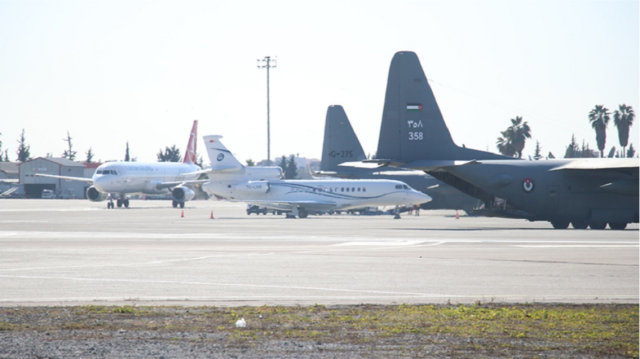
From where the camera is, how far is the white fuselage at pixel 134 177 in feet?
225

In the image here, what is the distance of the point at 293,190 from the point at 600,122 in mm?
52989

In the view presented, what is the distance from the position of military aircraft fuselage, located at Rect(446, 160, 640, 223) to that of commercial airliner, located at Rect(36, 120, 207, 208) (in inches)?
1467

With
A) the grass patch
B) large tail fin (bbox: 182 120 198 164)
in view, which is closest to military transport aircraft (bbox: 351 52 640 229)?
the grass patch

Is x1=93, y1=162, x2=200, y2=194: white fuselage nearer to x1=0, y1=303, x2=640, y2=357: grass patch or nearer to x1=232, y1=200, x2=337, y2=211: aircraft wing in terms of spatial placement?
x1=232, y1=200, x2=337, y2=211: aircraft wing

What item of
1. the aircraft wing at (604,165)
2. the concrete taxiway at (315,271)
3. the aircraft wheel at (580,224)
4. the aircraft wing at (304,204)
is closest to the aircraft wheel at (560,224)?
the aircraft wheel at (580,224)

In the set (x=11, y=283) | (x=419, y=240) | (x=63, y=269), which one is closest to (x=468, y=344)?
(x=11, y=283)

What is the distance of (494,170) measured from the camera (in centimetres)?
3403

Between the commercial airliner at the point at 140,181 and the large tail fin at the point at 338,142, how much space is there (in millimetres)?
17824

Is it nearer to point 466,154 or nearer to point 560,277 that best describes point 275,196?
point 466,154

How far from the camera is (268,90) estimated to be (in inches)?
3132

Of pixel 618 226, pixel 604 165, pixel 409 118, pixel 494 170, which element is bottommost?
pixel 618 226

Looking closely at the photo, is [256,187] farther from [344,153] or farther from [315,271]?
[315,271]

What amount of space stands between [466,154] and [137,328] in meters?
28.7

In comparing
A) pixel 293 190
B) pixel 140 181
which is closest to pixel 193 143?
pixel 140 181
